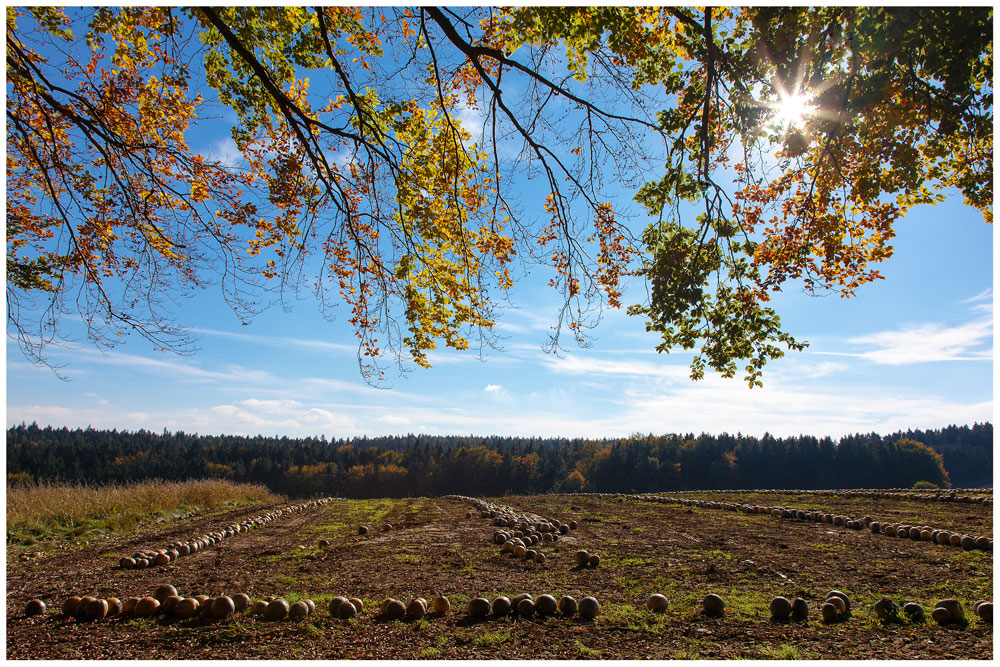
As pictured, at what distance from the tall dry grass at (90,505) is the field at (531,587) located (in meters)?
1.39

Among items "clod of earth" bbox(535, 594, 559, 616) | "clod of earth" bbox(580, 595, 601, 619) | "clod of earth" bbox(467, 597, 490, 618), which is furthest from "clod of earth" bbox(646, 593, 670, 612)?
"clod of earth" bbox(467, 597, 490, 618)

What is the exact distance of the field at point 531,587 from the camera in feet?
12.9

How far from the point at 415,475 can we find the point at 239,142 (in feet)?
296

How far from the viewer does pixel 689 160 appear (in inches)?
320

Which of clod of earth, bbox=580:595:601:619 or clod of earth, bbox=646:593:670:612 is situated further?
clod of earth, bbox=646:593:670:612

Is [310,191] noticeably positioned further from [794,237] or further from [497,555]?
[794,237]

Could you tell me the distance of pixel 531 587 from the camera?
5.73 meters

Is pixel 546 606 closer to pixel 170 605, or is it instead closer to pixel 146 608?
pixel 170 605

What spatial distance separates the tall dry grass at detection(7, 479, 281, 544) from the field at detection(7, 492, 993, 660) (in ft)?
4.56

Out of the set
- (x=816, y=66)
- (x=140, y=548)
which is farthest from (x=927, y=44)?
(x=140, y=548)

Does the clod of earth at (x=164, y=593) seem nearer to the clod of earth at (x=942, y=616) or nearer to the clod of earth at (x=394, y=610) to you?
the clod of earth at (x=394, y=610)

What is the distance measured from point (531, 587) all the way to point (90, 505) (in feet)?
46.3

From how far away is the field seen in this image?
3.92 m

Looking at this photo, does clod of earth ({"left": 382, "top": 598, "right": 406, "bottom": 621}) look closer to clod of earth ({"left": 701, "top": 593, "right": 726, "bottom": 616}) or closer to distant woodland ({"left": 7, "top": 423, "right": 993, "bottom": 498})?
clod of earth ({"left": 701, "top": 593, "right": 726, "bottom": 616})
